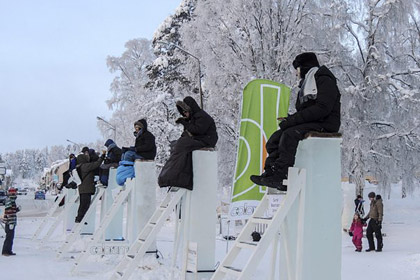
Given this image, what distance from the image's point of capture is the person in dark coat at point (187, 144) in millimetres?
7566

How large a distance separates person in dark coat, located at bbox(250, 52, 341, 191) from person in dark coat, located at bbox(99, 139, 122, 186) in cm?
749

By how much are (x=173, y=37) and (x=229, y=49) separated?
12.1m

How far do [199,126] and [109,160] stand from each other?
552 centimetres

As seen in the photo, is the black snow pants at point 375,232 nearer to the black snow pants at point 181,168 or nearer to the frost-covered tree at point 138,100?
the black snow pants at point 181,168

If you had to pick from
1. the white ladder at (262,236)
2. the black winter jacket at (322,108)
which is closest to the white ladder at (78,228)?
the white ladder at (262,236)

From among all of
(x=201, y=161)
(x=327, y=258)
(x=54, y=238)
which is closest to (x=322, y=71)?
(x=327, y=258)

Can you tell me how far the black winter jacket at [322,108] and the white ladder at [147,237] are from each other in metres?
2.81

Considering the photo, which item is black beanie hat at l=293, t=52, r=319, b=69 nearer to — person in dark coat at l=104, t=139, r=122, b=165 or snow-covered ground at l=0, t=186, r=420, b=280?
snow-covered ground at l=0, t=186, r=420, b=280

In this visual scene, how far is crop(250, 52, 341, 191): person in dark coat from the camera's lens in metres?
5.21

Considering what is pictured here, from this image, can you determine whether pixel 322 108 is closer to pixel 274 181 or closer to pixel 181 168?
pixel 274 181

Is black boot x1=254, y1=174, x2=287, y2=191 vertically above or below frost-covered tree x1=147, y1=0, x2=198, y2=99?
below

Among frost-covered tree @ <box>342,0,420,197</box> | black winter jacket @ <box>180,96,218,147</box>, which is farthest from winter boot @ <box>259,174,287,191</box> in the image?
frost-covered tree @ <box>342,0,420,197</box>

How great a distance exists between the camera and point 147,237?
7.73 metres

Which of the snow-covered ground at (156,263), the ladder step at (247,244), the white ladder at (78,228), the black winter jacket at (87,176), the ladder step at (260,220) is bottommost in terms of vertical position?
the snow-covered ground at (156,263)
